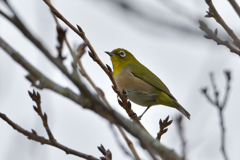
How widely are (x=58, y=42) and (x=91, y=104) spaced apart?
0.83m

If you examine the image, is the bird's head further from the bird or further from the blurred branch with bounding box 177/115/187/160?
the blurred branch with bounding box 177/115/187/160

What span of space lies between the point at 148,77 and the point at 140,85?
555 mm

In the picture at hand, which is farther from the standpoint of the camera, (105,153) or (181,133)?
(105,153)

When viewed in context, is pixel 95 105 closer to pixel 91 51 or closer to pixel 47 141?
pixel 47 141

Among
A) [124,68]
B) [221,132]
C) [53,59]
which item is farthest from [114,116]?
[124,68]

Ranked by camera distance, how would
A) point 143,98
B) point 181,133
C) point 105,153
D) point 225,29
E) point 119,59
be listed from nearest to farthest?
point 181,133 < point 225,29 < point 105,153 < point 143,98 < point 119,59

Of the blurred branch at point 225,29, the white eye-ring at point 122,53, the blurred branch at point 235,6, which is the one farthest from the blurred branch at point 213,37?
the white eye-ring at point 122,53

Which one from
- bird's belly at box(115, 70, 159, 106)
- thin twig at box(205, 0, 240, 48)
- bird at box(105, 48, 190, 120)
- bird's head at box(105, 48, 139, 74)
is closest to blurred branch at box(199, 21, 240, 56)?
thin twig at box(205, 0, 240, 48)

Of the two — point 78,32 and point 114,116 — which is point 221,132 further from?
point 114,116

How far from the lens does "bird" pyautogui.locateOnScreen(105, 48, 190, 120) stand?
25.8ft

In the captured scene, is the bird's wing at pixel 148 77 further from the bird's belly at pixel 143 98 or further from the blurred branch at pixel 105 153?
the blurred branch at pixel 105 153

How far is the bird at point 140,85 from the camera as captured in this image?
310 inches

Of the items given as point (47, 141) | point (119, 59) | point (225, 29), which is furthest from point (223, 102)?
point (119, 59)

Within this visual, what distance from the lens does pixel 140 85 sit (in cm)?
823
